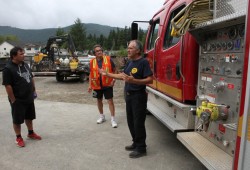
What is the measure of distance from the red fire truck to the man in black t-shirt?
2380mm

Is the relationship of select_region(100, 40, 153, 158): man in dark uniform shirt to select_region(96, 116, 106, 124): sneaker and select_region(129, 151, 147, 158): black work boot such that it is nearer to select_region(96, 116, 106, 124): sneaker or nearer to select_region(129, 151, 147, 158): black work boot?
select_region(129, 151, 147, 158): black work boot

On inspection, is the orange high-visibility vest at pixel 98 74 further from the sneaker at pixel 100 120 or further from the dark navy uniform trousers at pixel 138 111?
the dark navy uniform trousers at pixel 138 111

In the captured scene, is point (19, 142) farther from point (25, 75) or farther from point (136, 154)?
point (136, 154)

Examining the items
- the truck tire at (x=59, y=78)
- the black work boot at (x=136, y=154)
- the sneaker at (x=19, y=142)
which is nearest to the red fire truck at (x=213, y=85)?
the black work boot at (x=136, y=154)

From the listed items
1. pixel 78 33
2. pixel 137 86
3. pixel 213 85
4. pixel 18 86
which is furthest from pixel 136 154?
pixel 78 33

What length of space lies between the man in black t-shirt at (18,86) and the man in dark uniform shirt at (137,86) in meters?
1.52

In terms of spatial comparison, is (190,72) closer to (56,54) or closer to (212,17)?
(212,17)

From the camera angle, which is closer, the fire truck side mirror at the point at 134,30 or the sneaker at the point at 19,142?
the sneaker at the point at 19,142

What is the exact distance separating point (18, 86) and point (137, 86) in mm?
2070

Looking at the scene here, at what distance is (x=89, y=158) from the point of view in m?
4.22

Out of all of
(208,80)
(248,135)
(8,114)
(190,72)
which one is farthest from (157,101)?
(8,114)

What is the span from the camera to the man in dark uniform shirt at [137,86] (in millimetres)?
3921

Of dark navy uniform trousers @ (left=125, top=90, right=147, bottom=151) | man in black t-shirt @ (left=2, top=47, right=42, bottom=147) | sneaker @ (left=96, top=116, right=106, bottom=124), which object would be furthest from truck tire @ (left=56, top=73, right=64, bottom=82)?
dark navy uniform trousers @ (left=125, top=90, right=147, bottom=151)

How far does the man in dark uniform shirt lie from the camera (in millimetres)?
3921
